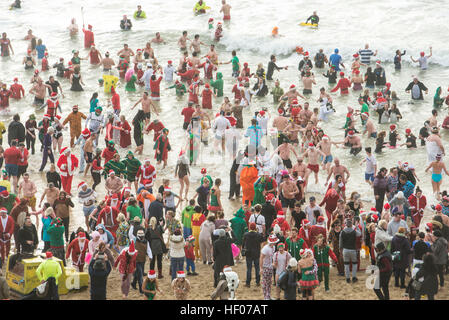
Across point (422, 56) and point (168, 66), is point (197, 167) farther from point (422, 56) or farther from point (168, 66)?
point (422, 56)

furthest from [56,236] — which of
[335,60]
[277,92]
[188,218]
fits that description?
[335,60]

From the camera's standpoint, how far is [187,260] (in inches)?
607

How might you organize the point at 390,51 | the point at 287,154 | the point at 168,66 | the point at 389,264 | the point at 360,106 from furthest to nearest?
1. the point at 390,51
2. the point at 168,66
3. the point at 360,106
4. the point at 287,154
5. the point at 389,264

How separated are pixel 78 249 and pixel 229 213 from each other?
16.0 feet

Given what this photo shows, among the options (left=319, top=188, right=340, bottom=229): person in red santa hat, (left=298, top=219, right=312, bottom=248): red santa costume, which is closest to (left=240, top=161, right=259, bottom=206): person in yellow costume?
(left=319, top=188, right=340, bottom=229): person in red santa hat

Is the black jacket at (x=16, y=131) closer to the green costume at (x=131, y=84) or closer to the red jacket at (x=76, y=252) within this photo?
the green costume at (x=131, y=84)

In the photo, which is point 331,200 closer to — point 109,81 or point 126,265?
point 126,265

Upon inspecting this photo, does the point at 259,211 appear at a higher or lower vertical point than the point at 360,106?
lower

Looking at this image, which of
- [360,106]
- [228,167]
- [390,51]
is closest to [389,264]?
[228,167]

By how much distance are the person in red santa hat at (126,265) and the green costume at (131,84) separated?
1489 cm

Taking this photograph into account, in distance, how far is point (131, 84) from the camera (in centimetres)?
2858

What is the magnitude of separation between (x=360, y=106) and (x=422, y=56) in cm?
543

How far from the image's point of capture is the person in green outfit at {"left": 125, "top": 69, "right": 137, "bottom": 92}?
28.5 m

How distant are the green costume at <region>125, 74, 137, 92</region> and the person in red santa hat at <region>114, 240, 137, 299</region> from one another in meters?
14.9
